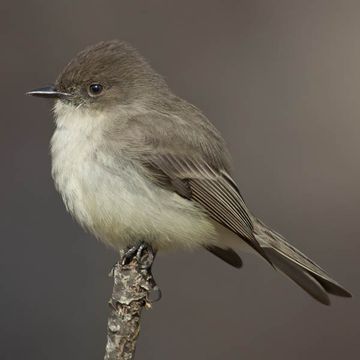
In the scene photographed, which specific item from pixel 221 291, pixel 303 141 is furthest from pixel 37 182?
pixel 303 141

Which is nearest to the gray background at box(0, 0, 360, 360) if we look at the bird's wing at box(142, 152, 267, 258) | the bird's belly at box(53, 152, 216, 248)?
the bird's wing at box(142, 152, 267, 258)

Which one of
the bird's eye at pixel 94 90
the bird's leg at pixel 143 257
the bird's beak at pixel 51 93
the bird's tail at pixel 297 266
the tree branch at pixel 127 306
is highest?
the bird's eye at pixel 94 90

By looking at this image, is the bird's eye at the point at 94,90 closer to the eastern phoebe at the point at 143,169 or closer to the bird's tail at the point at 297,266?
the eastern phoebe at the point at 143,169

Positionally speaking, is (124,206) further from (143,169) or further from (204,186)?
(204,186)

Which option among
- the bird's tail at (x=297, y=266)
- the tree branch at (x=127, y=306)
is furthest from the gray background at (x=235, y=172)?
the tree branch at (x=127, y=306)

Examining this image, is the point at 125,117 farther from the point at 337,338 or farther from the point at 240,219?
the point at 337,338
